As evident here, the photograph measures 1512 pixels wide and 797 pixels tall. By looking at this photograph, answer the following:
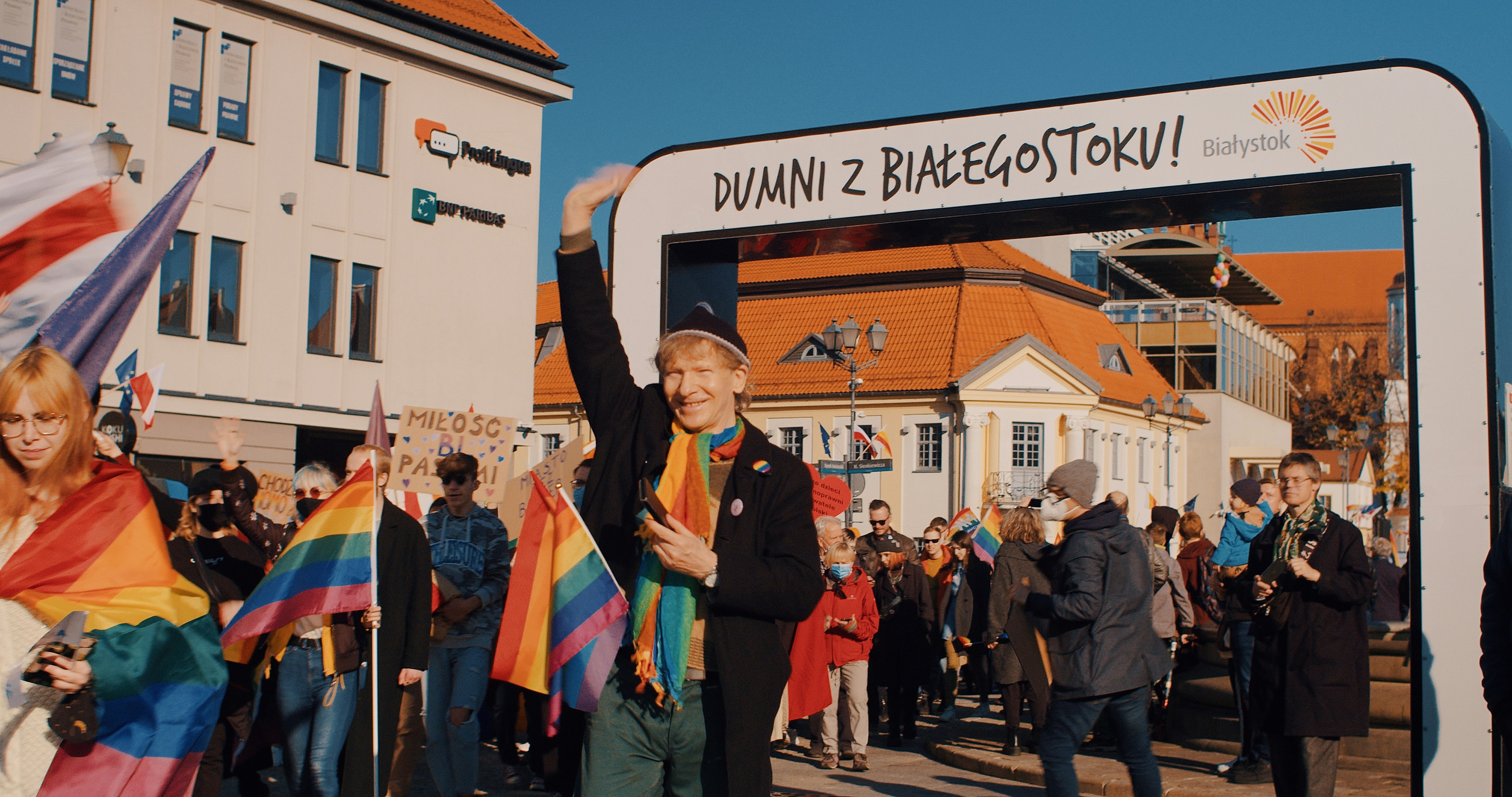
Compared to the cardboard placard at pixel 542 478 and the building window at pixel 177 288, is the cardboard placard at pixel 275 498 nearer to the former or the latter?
the cardboard placard at pixel 542 478

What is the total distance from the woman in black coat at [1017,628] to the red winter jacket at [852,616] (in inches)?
37.0

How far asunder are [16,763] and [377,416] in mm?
9062

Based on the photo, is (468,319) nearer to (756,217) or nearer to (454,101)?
(454,101)

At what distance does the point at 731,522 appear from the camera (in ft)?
12.6

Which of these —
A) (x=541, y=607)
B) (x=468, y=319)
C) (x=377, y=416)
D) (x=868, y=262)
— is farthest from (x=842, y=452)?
(x=541, y=607)

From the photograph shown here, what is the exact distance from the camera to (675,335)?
13.1ft

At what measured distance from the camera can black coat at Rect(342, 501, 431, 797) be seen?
22.3 ft

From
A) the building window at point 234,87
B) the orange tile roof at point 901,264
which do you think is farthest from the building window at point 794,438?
the building window at point 234,87

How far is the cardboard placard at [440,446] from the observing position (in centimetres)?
1279

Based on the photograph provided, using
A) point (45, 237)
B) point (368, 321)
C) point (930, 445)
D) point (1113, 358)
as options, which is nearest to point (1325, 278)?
point (1113, 358)

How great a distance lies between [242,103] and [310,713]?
21443mm

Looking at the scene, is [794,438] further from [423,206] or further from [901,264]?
[423,206]

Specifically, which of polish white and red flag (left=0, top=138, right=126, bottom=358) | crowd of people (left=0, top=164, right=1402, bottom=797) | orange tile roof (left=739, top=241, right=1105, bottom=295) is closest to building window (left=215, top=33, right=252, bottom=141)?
crowd of people (left=0, top=164, right=1402, bottom=797)

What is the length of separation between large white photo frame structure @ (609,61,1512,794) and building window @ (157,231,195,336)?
18.6 metres
